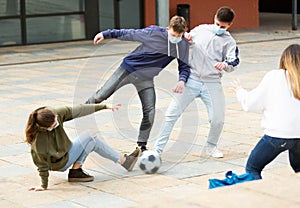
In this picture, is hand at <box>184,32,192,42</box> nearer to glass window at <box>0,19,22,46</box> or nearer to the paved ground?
the paved ground

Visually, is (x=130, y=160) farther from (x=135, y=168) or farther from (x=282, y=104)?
(x=282, y=104)

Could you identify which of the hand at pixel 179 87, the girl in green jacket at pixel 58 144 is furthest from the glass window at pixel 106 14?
the girl in green jacket at pixel 58 144

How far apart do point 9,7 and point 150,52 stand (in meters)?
13.7

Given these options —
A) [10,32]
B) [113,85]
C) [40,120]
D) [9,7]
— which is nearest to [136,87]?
[113,85]

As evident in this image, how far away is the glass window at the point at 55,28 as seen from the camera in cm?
2255

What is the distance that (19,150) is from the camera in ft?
32.9

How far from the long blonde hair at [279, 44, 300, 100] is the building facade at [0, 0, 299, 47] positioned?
16122mm

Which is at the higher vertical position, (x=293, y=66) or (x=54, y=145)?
(x=293, y=66)

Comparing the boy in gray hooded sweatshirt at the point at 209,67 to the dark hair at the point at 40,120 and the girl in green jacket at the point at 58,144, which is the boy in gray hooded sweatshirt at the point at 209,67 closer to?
the girl in green jacket at the point at 58,144

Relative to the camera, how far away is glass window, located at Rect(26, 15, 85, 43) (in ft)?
74.0

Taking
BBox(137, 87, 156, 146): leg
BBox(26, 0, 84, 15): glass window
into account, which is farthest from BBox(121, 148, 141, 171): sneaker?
BBox(26, 0, 84, 15): glass window

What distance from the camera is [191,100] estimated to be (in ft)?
30.4

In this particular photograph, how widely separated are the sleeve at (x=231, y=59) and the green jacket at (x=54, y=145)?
1617 millimetres

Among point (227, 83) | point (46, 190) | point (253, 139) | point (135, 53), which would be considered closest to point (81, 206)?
point (46, 190)
